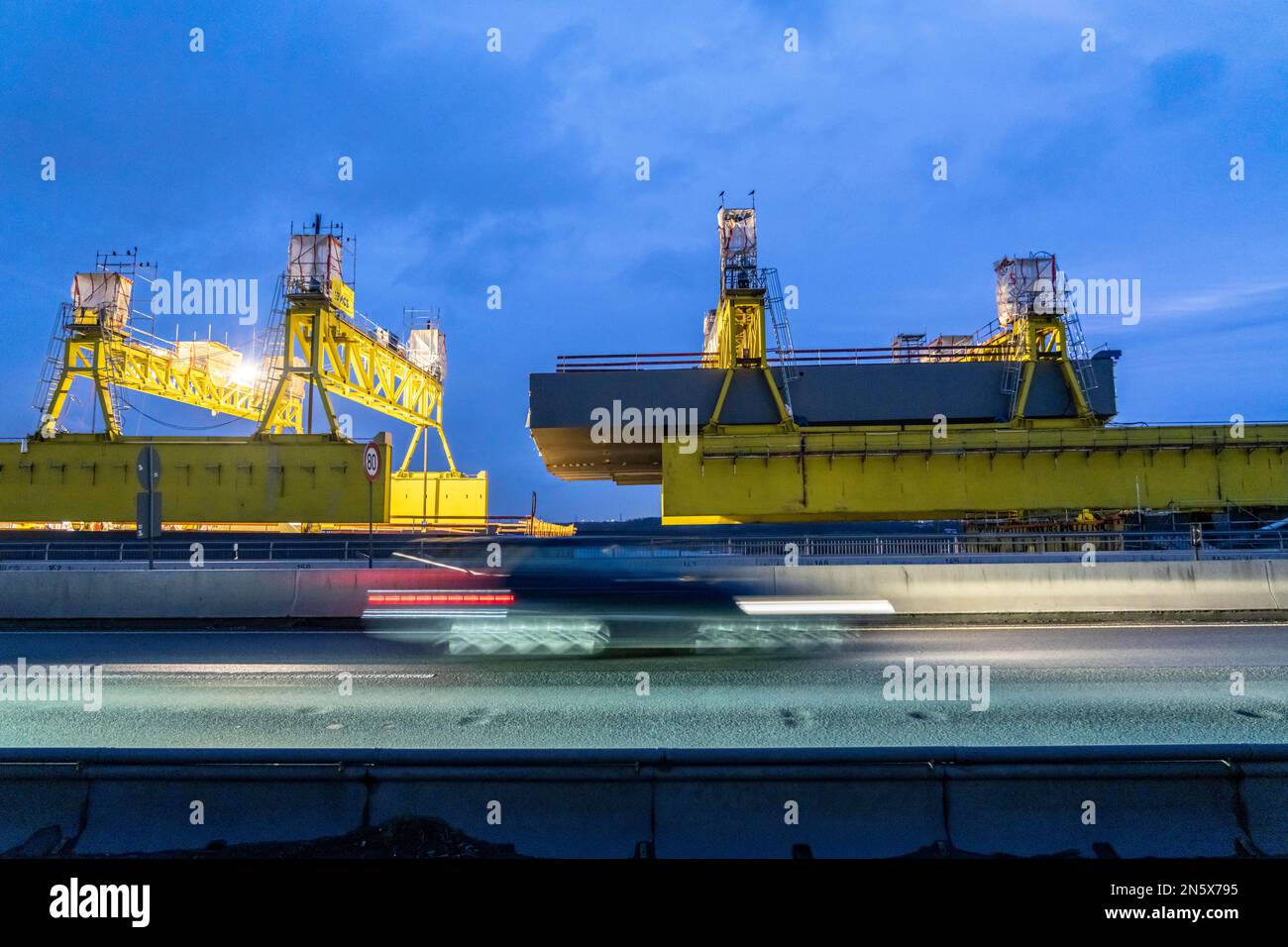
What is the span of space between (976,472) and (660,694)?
18183 mm

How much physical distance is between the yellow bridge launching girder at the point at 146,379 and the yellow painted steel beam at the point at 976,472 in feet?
52.6

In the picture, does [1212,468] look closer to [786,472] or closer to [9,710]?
[786,472]

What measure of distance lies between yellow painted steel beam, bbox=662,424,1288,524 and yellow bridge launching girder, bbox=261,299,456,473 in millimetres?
13337

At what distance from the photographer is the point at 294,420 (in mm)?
32656

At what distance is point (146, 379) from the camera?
27938 millimetres

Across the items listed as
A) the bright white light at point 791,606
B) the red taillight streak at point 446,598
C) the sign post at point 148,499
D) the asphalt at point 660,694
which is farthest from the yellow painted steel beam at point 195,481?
the bright white light at point 791,606

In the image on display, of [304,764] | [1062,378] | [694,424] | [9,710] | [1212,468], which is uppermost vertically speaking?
[1062,378]

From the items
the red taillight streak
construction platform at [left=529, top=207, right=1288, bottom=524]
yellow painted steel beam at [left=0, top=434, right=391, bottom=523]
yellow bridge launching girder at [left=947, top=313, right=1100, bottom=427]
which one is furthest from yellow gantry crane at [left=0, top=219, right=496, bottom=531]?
yellow bridge launching girder at [left=947, top=313, right=1100, bottom=427]

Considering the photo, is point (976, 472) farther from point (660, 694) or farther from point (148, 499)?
point (148, 499)

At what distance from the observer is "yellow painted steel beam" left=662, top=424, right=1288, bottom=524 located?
865 inches

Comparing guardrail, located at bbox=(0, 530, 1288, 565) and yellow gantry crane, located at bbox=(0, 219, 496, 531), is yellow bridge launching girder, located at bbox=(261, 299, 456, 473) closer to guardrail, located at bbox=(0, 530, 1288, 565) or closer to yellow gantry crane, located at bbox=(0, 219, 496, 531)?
yellow gantry crane, located at bbox=(0, 219, 496, 531)

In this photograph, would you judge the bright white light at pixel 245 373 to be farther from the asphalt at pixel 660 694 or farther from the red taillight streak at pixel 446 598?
the red taillight streak at pixel 446 598
